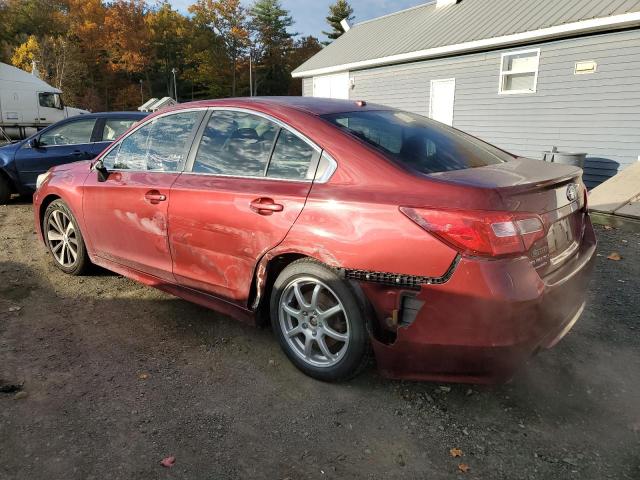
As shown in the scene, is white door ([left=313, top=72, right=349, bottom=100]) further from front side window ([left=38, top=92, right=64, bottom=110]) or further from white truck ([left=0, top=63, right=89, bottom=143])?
front side window ([left=38, top=92, right=64, bottom=110])

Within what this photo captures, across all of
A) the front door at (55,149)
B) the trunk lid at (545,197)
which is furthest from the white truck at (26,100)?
the trunk lid at (545,197)

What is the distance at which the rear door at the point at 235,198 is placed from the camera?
273 cm

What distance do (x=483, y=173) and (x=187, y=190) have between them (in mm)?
1850

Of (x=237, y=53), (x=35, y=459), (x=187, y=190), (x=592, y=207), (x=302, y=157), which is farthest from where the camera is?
(x=237, y=53)

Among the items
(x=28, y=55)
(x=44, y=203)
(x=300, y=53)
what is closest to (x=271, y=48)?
(x=300, y=53)

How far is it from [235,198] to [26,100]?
2480 cm

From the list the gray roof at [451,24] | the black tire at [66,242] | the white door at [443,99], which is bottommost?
the black tire at [66,242]

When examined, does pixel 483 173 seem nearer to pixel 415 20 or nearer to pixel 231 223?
pixel 231 223

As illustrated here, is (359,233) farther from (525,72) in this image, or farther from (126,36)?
(126,36)

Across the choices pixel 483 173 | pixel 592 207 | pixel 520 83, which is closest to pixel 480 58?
pixel 520 83

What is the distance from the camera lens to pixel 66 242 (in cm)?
448

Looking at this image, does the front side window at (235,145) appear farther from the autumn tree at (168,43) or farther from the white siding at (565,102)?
the autumn tree at (168,43)

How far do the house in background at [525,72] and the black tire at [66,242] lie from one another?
9202 millimetres

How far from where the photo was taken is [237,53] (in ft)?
172
